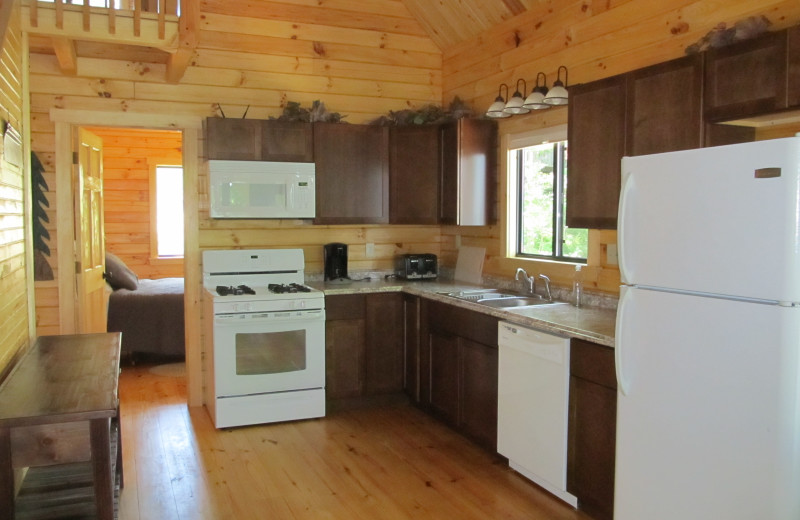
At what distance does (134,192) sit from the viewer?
25.7ft

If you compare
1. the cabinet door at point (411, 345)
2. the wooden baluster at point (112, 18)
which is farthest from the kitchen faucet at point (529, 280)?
the wooden baluster at point (112, 18)

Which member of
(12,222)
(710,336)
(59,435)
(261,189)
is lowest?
(59,435)

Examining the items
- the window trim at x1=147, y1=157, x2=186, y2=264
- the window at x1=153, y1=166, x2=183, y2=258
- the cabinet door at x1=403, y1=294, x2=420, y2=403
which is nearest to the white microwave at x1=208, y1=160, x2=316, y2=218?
the cabinet door at x1=403, y1=294, x2=420, y2=403

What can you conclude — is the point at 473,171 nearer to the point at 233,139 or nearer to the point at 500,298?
the point at 500,298

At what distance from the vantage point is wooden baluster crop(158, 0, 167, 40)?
349 cm

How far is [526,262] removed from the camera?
14.0 ft

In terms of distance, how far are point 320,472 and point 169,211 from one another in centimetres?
552

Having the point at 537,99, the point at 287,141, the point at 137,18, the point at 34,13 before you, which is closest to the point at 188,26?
the point at 137,18

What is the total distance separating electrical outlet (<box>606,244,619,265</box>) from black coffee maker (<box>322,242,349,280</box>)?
207cm

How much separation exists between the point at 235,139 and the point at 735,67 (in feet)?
10.1

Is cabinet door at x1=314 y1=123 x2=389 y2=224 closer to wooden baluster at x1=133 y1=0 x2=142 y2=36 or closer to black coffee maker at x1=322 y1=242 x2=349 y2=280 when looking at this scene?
black coffee maker at x1=322 y1=242 x2=349 y2=280

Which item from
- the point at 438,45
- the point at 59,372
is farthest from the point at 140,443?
the point at 438,45

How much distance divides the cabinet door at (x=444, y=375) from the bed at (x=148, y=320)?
2.72 meters

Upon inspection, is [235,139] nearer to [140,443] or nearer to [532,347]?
[140,443]
